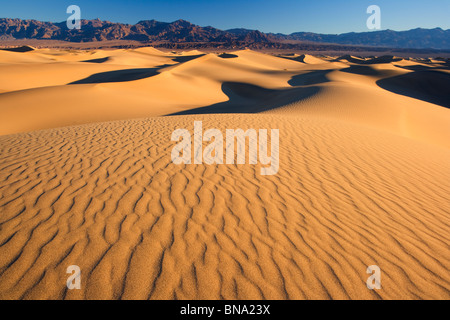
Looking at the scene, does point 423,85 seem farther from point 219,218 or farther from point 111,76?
point 111,76

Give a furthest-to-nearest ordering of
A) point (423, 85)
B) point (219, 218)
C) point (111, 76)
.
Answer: point (111, 76)
point (423, 85)
point (219, 218)

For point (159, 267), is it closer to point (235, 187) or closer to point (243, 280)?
point (243, 280)

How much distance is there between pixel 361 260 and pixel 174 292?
2.02 metres

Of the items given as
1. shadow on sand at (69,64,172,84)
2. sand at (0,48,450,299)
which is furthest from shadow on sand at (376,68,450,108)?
shadow on sand at (69,64,172,84)

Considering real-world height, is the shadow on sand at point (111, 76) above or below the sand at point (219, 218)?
above

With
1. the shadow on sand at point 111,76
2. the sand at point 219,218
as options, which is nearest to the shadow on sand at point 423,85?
the sand at point 219,218

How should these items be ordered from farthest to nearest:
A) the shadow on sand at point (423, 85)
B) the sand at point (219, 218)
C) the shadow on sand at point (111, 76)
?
1. the shadow on sand at point (111, 76)
2. the shadow on sand at point (423, 85)
3. the sand at point (219, 218)

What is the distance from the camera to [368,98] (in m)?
14.9

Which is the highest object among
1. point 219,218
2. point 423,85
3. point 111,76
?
point 111,76

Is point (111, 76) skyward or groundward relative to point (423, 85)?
skyward

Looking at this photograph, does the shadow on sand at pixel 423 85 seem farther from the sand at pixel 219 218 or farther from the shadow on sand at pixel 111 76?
the shadow on sand at pixel 111 76

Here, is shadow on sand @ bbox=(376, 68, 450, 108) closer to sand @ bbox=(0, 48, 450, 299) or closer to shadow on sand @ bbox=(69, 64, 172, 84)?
sand @ bbox=(0, 48, 450, 299)

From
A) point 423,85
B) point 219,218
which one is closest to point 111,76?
point 219,218

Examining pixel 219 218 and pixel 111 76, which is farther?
pixel 111 76
